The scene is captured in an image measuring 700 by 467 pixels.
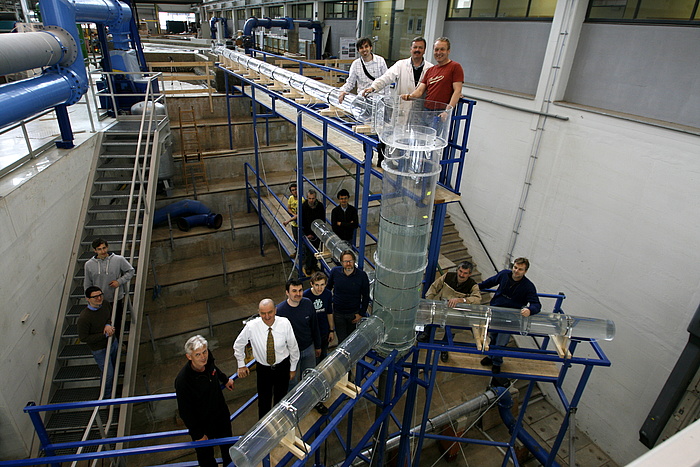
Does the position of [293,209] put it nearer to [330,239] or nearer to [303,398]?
[330,239]

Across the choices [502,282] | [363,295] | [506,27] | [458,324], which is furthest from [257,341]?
[506,27]

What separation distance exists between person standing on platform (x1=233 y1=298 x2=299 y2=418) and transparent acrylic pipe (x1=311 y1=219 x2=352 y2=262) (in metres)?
2.13

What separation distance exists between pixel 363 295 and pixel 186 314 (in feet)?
16.0

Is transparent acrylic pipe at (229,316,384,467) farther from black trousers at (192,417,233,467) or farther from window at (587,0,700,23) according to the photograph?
window at (587,0,700,23)

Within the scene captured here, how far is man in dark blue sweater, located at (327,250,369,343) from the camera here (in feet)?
14.8

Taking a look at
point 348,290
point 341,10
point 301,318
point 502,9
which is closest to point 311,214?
point 348,290

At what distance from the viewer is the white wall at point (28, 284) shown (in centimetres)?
419

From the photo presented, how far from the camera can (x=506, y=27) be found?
28.1ft

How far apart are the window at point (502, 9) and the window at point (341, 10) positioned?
6.67 m

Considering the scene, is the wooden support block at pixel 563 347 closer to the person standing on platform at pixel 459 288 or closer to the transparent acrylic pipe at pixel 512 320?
the transparent acrylic pipe at pixel 512 320

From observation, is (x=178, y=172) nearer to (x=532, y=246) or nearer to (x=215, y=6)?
(x=532, y=246)

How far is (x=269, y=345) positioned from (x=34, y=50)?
448cm

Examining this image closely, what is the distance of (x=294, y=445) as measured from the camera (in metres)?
2.99

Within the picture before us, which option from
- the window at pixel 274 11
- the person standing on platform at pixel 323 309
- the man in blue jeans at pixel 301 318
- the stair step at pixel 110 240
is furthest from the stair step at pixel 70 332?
the window at pixel 274 11
